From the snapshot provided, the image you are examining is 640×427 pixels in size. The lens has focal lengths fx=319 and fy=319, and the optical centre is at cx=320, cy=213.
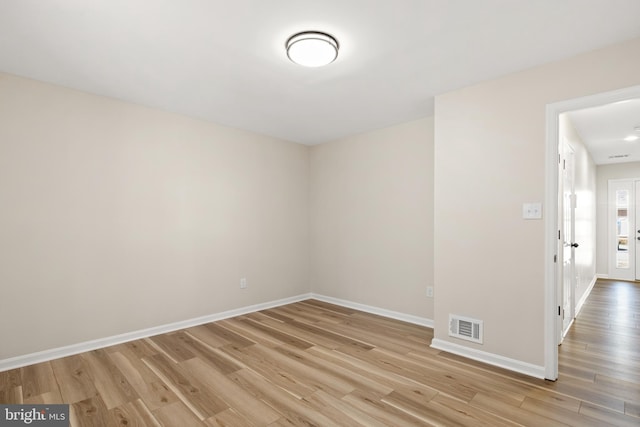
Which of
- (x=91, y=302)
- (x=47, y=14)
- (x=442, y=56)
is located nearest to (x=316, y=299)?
(x=91, y=302)

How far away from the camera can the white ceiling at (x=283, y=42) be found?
1.87m

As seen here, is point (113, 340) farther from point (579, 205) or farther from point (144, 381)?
point (579, 205)

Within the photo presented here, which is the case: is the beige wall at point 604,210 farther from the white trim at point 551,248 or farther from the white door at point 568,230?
the white trim at point 551,248

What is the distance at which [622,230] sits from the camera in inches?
274

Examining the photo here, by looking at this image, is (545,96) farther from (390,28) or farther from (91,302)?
(91,302)

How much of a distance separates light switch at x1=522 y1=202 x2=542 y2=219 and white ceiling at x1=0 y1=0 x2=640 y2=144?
3.64 feet

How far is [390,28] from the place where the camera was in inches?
81.2

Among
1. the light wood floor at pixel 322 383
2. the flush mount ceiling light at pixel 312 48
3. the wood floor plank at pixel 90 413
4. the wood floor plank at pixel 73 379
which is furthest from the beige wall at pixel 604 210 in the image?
the wood floor plank at pixel 73 379

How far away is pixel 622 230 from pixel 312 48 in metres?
8.31

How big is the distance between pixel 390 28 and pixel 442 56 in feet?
1.88

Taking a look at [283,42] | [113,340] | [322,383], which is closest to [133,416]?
[322,383]

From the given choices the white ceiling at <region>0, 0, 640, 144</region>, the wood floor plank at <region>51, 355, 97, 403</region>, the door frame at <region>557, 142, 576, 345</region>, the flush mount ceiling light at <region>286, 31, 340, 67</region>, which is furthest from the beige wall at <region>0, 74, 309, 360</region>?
the door frame at <region>557, 142, 576, 345</region>

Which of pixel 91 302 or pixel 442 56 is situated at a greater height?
pixel 442 56

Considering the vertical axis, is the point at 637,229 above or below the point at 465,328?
above
